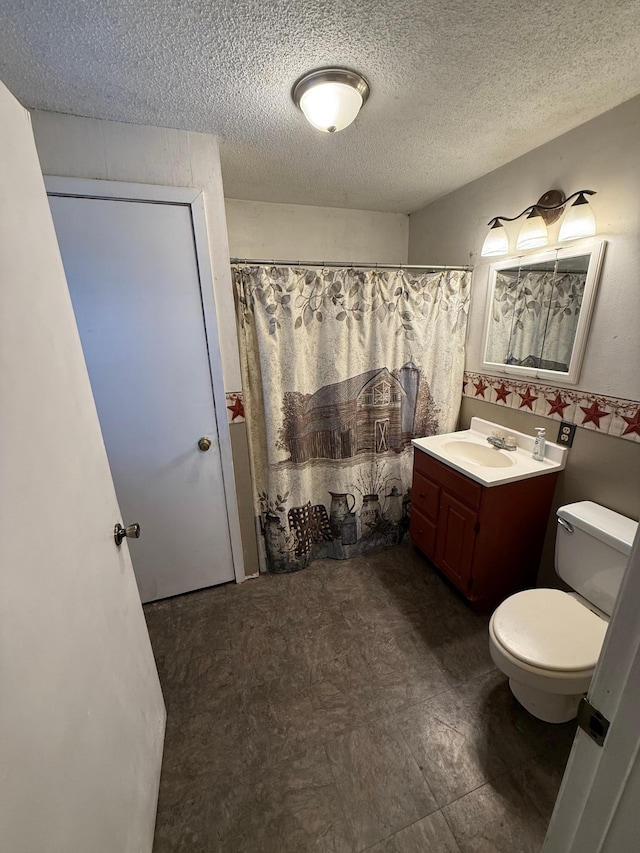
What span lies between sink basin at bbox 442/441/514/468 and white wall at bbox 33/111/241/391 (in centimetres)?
151

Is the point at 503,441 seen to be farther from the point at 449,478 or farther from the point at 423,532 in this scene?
the point at 423,532

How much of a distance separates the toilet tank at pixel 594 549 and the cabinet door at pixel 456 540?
1.18 ft

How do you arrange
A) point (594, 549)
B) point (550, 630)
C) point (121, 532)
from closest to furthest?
point (121, 532) → point (550, 630) → point (594, 549)

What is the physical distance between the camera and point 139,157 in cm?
139

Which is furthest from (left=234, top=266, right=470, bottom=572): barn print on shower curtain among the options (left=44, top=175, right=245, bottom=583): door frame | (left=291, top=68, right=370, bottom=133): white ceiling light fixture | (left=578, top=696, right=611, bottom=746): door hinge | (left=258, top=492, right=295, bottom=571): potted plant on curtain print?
(left=578, top=696, right=611, bottom=746): door hinge

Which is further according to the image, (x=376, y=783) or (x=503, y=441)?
(x=503, y=441)

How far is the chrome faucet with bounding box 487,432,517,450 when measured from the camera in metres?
1.83

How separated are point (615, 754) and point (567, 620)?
0.91 m

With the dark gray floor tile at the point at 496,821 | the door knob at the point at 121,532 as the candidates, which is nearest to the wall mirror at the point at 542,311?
the dark gray floor tile at the point at 496,821

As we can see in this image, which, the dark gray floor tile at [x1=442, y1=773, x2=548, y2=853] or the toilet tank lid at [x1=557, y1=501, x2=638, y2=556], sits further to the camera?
the toilet tank lid at [x1=557, y1=501, x2=638, y2=556]

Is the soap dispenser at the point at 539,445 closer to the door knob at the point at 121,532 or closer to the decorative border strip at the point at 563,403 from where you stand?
the decorative border strip at the point at 563,403

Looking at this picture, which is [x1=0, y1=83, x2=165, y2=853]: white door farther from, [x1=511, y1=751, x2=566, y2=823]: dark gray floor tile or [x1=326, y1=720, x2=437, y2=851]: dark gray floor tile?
[x1=511, y1=751, x2=566, y2=823]: dark gray floor tile

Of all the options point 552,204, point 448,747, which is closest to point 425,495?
point 448,747

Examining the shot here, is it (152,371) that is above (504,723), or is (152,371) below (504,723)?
above
